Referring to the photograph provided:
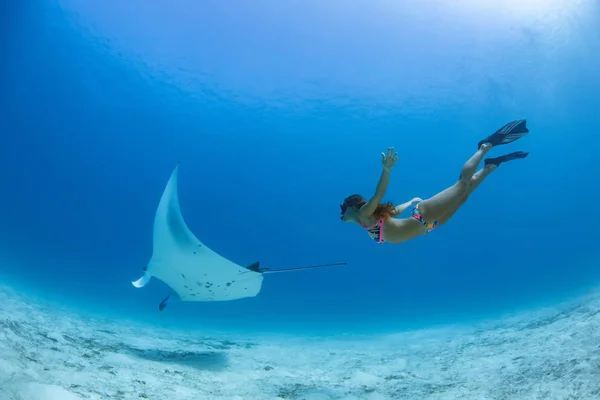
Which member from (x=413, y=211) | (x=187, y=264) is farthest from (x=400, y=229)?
(x=187, y=264)

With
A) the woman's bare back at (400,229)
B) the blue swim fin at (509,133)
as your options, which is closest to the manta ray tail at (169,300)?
the woman's bare back at (400,229)

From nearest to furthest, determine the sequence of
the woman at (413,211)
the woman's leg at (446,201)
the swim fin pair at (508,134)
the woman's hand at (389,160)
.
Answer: the woman's hand at (389,160)
the woman at (413,211)
the woman's leg at (446,201)
the swim fin pair at (508,134)

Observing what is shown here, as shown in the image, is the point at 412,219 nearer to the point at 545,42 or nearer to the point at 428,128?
the point at 545,42

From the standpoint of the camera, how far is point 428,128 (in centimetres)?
2720

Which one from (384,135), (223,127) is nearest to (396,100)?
(384,135)

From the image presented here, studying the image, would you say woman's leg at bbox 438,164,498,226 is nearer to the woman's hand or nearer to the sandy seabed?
the woman's hand

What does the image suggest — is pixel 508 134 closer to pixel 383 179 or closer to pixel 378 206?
pixel 378 206

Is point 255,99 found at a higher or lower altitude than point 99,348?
higher

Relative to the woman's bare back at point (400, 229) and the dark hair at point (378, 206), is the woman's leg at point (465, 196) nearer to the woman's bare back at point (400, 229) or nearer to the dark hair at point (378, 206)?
the woman's bare back at point (400, 229)

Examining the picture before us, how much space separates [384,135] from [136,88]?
20.8 m

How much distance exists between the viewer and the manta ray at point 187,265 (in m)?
4.96

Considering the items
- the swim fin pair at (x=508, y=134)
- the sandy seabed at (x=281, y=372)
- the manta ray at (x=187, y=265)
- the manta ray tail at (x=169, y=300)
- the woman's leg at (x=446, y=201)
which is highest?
the swim fin pair at (x=508, y=134)

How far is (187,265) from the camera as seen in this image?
5.35m

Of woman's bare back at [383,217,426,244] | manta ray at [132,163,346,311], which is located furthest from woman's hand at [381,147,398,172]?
manta ray at [132,163,346,311]
